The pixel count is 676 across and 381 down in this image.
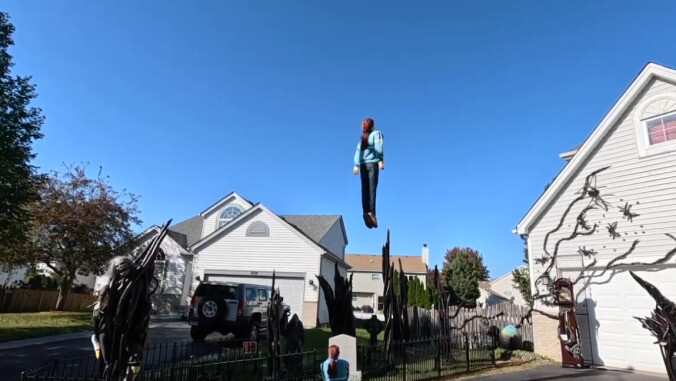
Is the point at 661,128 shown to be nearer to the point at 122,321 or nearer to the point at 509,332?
Result: the point at 509,332

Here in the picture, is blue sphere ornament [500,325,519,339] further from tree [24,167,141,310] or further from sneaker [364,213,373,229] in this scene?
tree [24,167,141,310]

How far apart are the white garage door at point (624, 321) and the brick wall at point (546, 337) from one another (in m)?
0.87

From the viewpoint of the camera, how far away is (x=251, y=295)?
14852mm

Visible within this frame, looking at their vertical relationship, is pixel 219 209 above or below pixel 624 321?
above

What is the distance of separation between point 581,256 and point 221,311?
11.5 meters

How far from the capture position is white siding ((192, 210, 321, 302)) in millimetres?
22188

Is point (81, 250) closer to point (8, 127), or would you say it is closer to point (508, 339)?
point (8, 127)

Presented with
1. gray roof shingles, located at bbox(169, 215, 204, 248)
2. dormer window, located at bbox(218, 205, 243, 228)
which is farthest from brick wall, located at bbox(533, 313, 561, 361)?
gray roof shingles, located at bbox(169, 215, 204, 248)

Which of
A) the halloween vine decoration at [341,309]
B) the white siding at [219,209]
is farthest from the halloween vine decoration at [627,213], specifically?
the white siding at [219,209]

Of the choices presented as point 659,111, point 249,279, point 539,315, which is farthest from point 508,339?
point 249,279

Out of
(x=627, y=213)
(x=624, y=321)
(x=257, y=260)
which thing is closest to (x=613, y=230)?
(x=627, y=213)

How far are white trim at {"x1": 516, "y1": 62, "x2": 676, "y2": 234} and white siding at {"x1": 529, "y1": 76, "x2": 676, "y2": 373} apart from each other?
0.61 ft

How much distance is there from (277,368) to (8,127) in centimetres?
1432

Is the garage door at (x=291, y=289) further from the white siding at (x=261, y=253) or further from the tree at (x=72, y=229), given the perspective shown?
the tree at (x=72, y=229)
